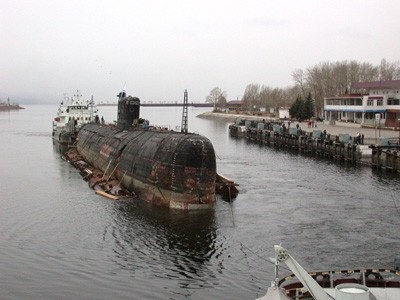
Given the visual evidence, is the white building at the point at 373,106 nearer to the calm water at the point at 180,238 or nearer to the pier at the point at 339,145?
the pier at the point at 339,145

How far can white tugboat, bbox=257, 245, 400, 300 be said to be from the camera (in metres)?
12.5

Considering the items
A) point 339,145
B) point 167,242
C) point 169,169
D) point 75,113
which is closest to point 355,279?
point 167,242

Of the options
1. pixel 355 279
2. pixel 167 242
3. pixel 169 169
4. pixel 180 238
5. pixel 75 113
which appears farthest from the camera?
pixel 75 113

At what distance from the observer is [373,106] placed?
84375 mm

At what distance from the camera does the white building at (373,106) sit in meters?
81.6

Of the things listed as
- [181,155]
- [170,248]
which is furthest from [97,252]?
[181,155]

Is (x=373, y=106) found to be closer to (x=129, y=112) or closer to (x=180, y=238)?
(x=129, y=112)

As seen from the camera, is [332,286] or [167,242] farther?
[167,242]

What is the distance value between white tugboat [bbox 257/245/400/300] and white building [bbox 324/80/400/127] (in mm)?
65430

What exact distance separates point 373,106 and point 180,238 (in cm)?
6833

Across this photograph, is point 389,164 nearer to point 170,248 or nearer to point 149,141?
point 149,141

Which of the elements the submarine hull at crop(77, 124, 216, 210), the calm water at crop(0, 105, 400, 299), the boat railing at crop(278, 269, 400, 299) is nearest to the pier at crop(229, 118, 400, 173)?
the calm water at crop(0, 105, 400, 299)

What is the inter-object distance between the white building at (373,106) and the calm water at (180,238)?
4258cm

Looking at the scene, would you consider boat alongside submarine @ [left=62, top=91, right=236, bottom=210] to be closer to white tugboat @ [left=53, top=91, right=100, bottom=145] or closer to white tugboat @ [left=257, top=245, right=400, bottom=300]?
white tugboat @ [left=257, top=245, right=400, bottom=300]
